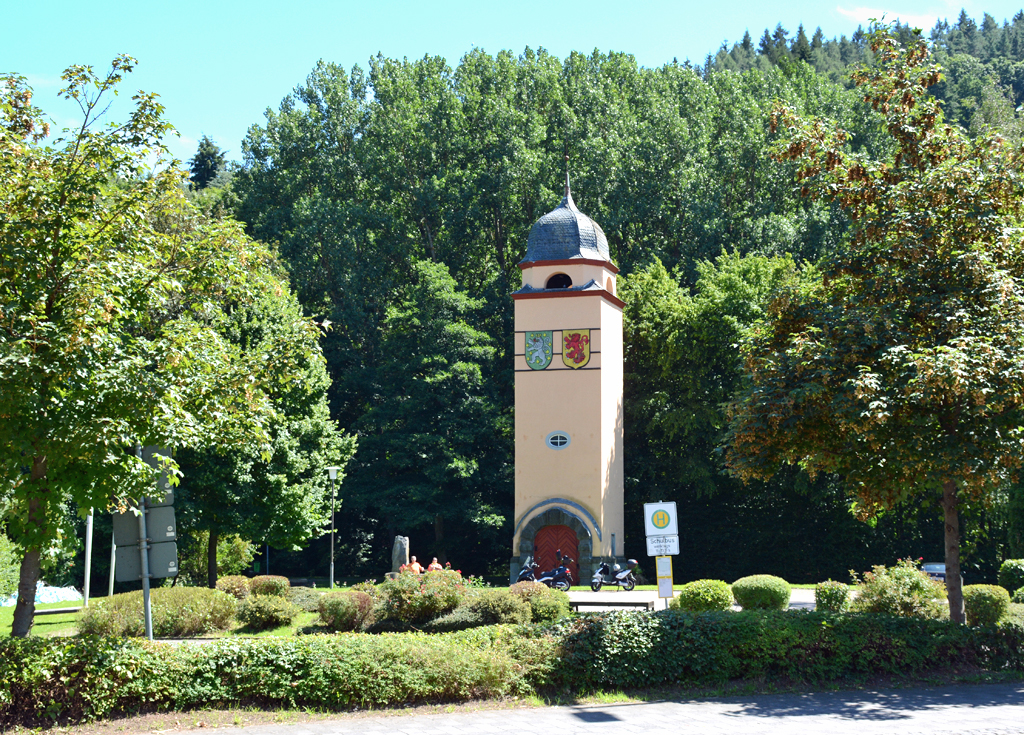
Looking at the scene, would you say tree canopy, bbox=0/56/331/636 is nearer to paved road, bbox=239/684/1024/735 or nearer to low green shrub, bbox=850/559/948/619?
paved road, bbox=239/684/1024/735

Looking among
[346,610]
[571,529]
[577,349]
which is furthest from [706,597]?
[577,349]

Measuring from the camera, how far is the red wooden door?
29.0 meters

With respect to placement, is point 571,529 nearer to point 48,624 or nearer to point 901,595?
point 901,595

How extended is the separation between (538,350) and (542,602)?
44.4ft

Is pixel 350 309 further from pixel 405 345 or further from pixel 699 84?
pixel 699 84

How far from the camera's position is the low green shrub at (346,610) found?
710 inches

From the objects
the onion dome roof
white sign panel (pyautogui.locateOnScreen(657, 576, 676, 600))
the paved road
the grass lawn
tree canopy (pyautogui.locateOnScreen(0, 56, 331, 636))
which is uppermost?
the onion dome roof

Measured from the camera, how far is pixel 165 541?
35.8 ft

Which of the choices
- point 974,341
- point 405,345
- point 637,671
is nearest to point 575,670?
point 637,671

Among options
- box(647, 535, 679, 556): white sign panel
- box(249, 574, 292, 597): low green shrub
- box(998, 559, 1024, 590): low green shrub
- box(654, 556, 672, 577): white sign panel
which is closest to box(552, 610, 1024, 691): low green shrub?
box(647, 535, 679, 556): white sign panel

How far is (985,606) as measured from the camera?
54.7 feet

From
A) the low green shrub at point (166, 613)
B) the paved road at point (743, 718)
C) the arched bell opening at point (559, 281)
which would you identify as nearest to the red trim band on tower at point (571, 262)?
the arched bell opening at point (559, 281)

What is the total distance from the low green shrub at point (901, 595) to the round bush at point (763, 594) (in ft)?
10.6

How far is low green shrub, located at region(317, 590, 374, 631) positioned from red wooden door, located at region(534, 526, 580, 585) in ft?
37.6
